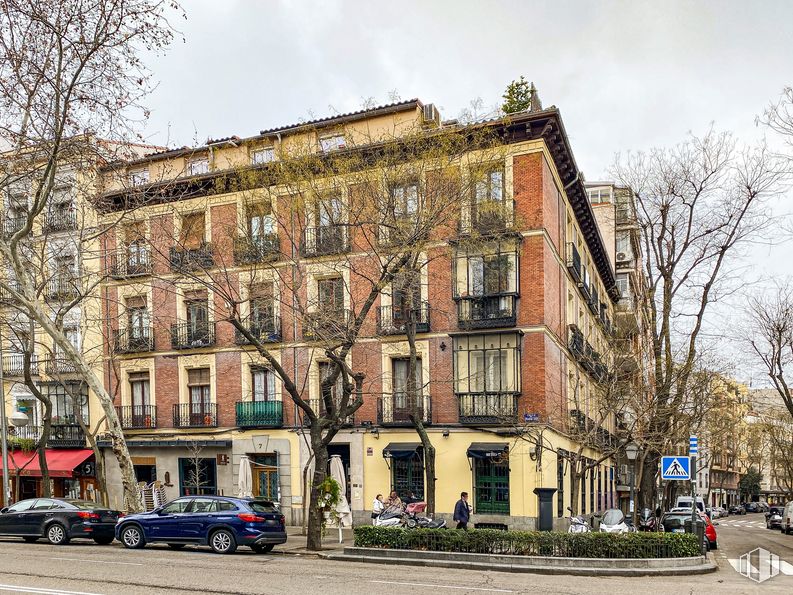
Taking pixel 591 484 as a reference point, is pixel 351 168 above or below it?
above

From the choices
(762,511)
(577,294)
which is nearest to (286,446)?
(577,294)

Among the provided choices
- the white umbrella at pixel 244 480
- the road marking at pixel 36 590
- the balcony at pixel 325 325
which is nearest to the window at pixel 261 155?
the balcony at pixel 325 325

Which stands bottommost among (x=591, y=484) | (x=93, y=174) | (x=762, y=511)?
(x=762, y=511)

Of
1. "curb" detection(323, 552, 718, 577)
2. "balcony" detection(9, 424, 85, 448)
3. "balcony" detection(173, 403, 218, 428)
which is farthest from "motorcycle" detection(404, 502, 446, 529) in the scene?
"balcony" detection(9, 424, 85, 448)

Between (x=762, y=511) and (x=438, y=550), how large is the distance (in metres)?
98.8

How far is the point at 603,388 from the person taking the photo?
28.1 meters

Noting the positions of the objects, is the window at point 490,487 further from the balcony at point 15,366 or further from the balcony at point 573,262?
the balcony at point 15,366

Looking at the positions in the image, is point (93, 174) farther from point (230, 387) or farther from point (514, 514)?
point (514, 514)

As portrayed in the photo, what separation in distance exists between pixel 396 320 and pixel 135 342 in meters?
12.0

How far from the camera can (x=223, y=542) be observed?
21.0 m

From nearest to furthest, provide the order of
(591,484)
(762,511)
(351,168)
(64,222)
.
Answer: (351,168)
(64,222)
(591,484)
(762,511)

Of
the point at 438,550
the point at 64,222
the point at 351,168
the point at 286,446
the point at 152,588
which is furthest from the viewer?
the point at 64,222

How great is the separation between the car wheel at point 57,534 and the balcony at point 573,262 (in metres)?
20.3

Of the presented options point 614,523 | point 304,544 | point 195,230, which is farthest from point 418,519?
point 195,230
